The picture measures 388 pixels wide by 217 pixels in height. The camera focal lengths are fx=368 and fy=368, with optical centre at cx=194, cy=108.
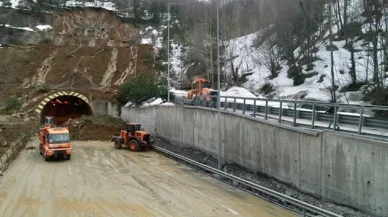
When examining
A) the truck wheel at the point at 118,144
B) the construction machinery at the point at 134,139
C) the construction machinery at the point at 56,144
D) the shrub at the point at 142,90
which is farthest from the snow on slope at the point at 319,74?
the construction machinery at the point at 56,144

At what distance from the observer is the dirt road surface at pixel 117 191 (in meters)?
15.1

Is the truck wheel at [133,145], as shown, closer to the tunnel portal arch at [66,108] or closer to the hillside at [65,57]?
the hillside at [65,57]

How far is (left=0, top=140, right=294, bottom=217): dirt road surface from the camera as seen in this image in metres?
15.1

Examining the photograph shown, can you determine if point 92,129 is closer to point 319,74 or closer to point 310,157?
→ point 319,74

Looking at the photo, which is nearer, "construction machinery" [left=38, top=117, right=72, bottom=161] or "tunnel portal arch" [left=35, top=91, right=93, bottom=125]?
"construction machinery" [left=38, top=117, right=72, bottom=161]

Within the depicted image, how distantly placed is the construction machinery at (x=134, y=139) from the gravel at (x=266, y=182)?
2.50 meters

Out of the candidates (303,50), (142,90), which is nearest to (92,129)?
(142,90)

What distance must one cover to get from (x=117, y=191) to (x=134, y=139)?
14.7 metres

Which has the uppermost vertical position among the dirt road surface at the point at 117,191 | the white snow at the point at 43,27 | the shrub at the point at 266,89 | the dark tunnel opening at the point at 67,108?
the white snow at the point at 43,27

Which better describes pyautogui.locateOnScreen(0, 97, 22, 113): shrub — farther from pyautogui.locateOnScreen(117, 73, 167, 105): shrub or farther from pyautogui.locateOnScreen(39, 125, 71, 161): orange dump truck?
pyautogui.locateOnScreen(39, 125, 71, 161): orange dump truck

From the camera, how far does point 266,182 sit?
19.7 meters

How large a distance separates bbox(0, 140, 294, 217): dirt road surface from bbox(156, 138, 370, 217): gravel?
1.58 metres

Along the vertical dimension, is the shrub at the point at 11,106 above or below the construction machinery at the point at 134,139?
above

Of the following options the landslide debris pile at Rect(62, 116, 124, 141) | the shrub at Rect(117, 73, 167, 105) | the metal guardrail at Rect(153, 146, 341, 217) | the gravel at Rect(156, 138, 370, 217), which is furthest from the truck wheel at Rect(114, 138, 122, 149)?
the metal guardrail at Rect(153, 146, 341, 217)
